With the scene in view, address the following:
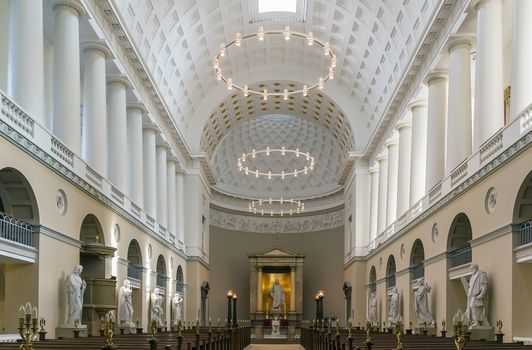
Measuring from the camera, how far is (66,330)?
18.0m

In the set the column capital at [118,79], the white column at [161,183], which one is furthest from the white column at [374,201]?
the column capital at [118,79]

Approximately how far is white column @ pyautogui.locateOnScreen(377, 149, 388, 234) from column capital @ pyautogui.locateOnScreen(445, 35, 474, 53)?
13164mm

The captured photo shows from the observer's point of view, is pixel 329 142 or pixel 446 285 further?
pixel 329 142

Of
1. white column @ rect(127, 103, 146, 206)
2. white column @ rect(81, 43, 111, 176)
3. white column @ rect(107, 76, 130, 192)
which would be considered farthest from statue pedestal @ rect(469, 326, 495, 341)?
white column @ rect(127, 103, 146, 206)

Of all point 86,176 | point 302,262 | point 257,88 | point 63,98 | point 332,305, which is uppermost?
point 257,88

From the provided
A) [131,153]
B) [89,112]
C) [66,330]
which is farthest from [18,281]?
[131,153]

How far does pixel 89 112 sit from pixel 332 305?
1209 inches

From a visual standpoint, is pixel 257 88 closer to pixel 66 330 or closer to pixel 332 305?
pixel 332 305

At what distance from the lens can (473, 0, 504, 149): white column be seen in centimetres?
1872

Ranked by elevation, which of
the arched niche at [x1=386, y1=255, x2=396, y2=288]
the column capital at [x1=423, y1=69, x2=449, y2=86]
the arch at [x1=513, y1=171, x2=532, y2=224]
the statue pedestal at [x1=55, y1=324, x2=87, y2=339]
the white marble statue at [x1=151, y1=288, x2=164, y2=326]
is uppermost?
the column capital at [x1=423, y1=69, x2=449, y2=86]

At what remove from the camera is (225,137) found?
4819 centimetres

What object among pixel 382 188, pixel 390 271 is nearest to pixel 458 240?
pixel 390 271

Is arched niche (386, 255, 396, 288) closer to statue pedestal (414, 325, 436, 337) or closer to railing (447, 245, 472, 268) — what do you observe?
statue pedestal (414, 325, 436, 337)

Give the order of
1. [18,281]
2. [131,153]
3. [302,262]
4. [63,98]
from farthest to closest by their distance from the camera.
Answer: [302,262] < [131,153] < [63,98] < [18,281]
